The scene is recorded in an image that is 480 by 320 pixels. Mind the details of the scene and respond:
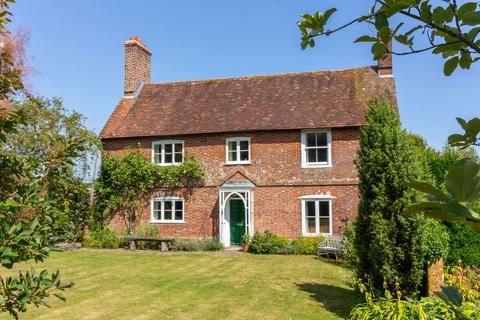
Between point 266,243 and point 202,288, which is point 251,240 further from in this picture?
point 202,288

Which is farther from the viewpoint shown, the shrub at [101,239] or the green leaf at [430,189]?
the shrub at [101,239]

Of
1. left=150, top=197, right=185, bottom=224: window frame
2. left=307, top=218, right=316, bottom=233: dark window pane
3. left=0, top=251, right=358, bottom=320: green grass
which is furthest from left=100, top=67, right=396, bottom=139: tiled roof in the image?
left=0, top=251, right=358, bottom=320: green grass

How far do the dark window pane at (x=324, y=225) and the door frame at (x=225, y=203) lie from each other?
3.55 metres

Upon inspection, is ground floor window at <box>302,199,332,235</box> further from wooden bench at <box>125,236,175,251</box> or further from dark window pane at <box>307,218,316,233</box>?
wooden bench at <box>125,236,175,251</box>

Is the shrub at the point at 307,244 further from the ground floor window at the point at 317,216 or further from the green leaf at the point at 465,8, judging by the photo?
the green leaf at the point at 465,8

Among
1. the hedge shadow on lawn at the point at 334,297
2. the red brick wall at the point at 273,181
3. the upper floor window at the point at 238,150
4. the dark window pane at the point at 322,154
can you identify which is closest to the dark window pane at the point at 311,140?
the dark window pane at the point at 322,154

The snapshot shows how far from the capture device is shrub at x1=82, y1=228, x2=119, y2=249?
21.8 metres

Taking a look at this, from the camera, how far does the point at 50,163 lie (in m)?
3.32

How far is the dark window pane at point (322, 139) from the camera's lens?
20.7 meters

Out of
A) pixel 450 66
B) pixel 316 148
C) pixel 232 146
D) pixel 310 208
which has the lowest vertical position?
pixel 310 208

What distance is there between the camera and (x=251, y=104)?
2319cm

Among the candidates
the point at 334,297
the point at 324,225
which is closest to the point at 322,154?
the point at 324,225

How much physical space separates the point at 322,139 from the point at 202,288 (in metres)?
11.6

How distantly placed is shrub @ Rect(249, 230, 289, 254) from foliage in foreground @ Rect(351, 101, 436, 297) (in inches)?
409
